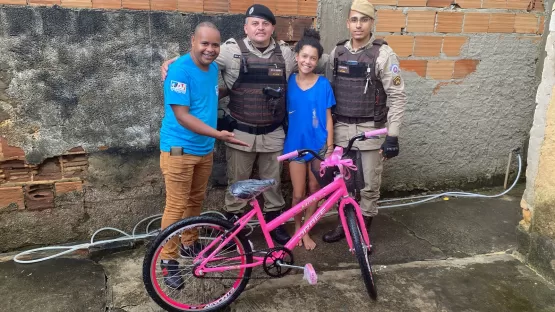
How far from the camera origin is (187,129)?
287 centimetres

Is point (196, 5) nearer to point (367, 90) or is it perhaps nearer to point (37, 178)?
point (367, 90)

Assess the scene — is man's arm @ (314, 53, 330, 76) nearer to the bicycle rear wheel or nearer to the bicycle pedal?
the bicycle rear wheel

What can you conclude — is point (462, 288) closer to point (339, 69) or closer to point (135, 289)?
point (339, 69)

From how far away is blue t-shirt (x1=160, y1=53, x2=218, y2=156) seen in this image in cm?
272

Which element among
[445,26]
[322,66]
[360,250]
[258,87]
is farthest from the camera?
[445,26]

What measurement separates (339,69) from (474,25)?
1.90m

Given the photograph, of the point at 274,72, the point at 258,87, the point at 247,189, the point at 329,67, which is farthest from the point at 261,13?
the point at 247,189

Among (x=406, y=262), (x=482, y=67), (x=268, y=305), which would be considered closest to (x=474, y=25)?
(x=482, y=67)

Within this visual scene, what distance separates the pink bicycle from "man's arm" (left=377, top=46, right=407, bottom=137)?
0.49 m

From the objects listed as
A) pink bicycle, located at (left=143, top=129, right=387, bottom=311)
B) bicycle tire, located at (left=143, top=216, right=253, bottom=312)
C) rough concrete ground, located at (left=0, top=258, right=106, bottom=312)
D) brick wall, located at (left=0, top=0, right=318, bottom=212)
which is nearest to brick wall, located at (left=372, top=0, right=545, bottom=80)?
brick wall, located at (left=0, top=0, right=318, bottom=212)

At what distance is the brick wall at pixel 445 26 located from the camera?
4.16 m

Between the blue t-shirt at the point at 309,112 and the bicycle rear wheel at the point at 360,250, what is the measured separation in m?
0.69

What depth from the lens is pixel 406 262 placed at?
353 centimetres

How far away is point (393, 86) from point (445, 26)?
1420 millimetres
